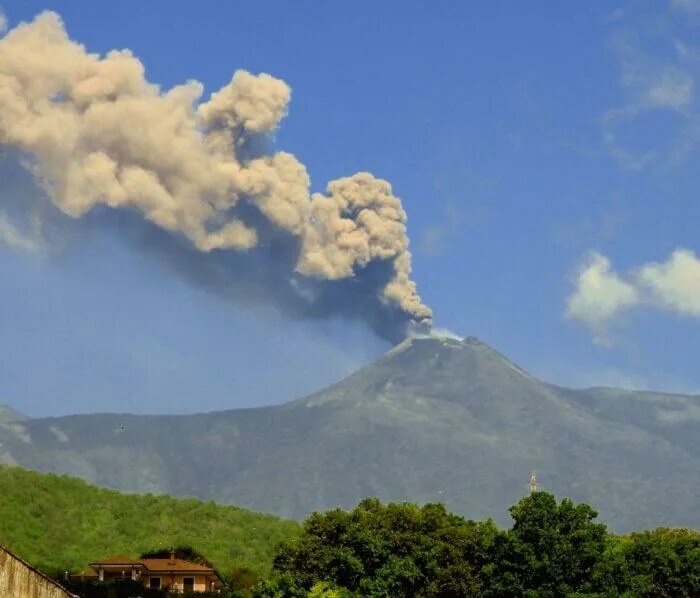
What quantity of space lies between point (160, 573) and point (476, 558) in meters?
60.3

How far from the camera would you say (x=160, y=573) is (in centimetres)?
15650

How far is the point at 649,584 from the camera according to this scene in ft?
332

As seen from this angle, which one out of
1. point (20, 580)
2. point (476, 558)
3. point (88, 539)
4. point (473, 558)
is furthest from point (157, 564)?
point (20, 580)

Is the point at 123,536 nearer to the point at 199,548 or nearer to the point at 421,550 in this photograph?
the point at 199,548

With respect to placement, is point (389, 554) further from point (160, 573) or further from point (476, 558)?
point (160, 573)

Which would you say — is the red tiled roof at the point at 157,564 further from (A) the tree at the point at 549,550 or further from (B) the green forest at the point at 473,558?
(A) the tree at the point at 549,550

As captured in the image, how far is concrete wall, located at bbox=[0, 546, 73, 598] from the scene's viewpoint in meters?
16.2

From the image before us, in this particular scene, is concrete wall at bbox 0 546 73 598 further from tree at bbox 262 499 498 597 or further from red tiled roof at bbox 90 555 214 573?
red tiled roof at bbox 90 555 214 573

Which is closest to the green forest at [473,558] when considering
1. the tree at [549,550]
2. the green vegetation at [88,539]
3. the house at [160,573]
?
the tree at [549,550]

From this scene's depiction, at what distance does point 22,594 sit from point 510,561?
87.1 m

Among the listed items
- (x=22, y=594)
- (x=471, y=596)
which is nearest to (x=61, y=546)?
(x=471, y=596)

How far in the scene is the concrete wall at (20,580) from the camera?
16.2 metres

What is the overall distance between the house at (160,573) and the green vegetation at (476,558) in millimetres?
44931

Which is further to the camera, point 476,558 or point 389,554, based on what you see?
point 389,554
